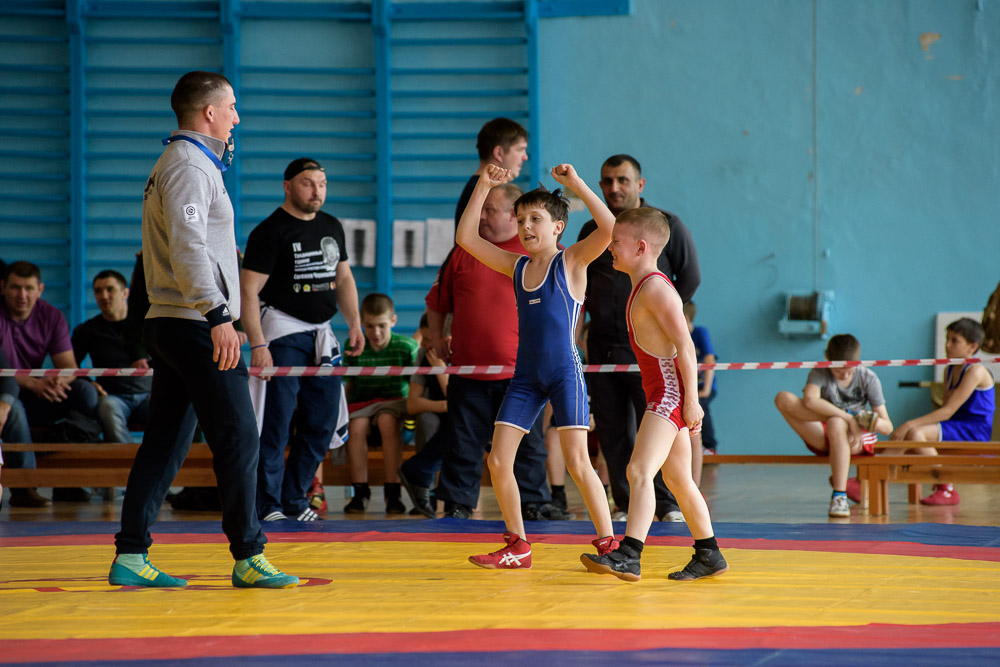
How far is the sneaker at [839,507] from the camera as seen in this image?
550 cm

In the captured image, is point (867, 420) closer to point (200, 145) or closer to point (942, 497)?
point (942, 497)

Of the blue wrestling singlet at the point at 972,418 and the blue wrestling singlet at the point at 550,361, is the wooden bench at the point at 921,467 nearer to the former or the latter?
the blue wrestling singlet at the point at 972,418

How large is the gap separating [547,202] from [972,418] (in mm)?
3777

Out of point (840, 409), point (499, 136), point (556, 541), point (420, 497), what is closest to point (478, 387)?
point (420, 497)

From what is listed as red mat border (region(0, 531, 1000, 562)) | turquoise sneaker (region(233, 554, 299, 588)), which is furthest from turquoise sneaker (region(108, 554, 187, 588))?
red mat border (region(0, 531, 1000, 562))

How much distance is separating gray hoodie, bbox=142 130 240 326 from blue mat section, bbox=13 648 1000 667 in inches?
42.6

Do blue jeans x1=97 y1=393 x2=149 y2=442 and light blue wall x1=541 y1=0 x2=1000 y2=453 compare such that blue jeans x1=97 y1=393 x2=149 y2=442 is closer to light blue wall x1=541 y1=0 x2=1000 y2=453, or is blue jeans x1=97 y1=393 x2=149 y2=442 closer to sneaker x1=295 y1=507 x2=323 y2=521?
sneaker x1=295 y1=507 x2=323 y2=521

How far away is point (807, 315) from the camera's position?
338 inches

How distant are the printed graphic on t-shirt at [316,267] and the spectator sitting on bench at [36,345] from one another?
233cm

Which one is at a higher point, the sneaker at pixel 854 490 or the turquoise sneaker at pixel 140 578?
the turquoise sneaker at pixel 140 578

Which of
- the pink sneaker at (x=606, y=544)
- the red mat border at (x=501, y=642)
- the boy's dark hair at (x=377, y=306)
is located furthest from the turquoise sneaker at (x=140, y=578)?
the boy's dark hair at (x=377, y=306)

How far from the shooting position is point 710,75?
8.98m

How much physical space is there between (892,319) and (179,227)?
7157 mm

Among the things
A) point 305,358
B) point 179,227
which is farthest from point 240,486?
point 305,358
